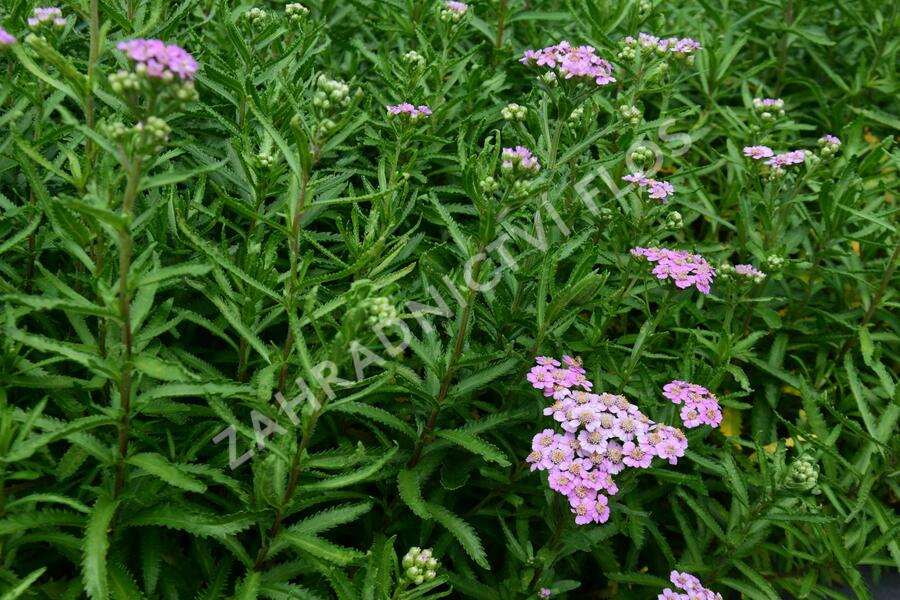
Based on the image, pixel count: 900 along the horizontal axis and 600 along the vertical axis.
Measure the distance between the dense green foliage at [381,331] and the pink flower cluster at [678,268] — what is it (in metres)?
0.14

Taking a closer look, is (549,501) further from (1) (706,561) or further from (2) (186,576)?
(2) (186,576)

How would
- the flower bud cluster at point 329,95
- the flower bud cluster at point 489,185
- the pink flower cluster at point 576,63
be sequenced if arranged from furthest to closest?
the pink flower cluster at point 576,63
the flower bud cluster at point 489,185
the flower bud cluster at point 329,95

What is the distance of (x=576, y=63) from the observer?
3.15m

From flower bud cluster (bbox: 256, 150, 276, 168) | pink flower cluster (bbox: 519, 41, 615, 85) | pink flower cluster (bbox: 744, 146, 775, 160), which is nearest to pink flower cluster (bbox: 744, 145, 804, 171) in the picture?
pink flower cluster (bbox: 744, 146, 775, 160)

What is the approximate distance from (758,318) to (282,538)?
3.01m

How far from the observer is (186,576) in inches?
125

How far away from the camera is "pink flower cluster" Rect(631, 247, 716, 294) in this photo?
11.0 ft

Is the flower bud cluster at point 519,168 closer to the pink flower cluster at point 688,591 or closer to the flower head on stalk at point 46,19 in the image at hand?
the pink flower cluster at point 688,591

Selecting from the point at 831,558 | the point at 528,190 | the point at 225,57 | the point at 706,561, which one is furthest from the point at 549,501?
the point at 225,57

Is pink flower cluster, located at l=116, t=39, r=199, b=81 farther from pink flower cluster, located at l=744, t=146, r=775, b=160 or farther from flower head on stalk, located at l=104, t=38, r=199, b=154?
pink flower cluster, located at l=744, t=146, r=775, b=160

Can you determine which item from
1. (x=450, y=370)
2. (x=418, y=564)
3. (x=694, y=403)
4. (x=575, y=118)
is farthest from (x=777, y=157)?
(x=418, y=564)

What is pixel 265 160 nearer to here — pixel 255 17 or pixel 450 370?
pixel 255 17

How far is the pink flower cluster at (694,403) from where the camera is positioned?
3.33m

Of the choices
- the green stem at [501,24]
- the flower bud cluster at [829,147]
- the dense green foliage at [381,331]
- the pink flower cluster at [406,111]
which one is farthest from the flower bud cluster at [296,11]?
the flower bud cluster at [829,147]
